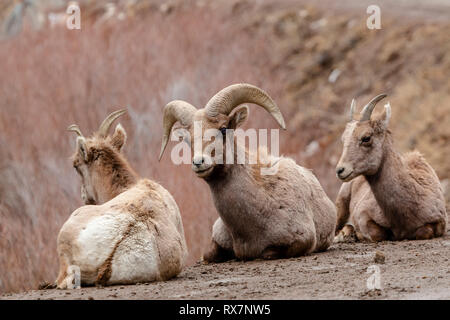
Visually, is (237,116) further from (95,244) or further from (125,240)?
(95,244)

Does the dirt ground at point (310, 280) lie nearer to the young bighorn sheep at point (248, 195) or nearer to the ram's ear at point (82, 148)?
the young bighorn sheep at point (248, 195)

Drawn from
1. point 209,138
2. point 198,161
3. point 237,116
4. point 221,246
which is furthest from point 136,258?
point 221,246

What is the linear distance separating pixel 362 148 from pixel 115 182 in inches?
140

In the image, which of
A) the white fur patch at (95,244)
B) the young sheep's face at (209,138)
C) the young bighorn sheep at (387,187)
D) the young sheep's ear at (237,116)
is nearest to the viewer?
the white fur patch at (95,244)

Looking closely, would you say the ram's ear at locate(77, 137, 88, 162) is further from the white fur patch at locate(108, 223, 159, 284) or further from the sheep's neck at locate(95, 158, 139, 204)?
the white fur patch at locate(108, 223, 159, 284)

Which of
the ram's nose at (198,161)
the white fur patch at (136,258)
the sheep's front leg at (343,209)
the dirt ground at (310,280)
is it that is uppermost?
the ram's nose at (198,161)

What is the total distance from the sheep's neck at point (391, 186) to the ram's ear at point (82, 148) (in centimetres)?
402

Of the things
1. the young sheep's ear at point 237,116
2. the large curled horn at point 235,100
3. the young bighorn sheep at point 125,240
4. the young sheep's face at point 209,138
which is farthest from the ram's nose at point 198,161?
the young sheep's ear at point 237,116

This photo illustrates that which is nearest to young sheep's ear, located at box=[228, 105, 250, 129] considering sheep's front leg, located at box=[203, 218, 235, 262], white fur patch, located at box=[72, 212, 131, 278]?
sheep's front leg, located at box=[203, 218, 235, 262]

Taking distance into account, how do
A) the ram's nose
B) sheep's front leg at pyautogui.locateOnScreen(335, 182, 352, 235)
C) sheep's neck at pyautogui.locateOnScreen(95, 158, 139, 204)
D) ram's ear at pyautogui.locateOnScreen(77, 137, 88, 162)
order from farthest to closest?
1. sheep's front leg at pyautogui.locateOnScreen(335, 182, 352, 235)
2. ram's ear at pyautogui.locateOnScreen(77, 137, 88, 162)
3. sheep's neck at pyautogui.locateOnScreen(95, 158, 139, 204)
4. the ram's nose

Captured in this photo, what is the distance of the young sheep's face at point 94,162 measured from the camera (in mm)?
10094

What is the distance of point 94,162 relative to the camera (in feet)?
33.4

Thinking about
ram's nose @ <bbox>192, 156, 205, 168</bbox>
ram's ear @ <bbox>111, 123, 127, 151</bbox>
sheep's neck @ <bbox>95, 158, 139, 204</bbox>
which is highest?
ram's ear @ <bbox>111, 123, 127, 151</bbox>

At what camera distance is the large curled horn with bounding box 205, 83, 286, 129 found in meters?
10.1
